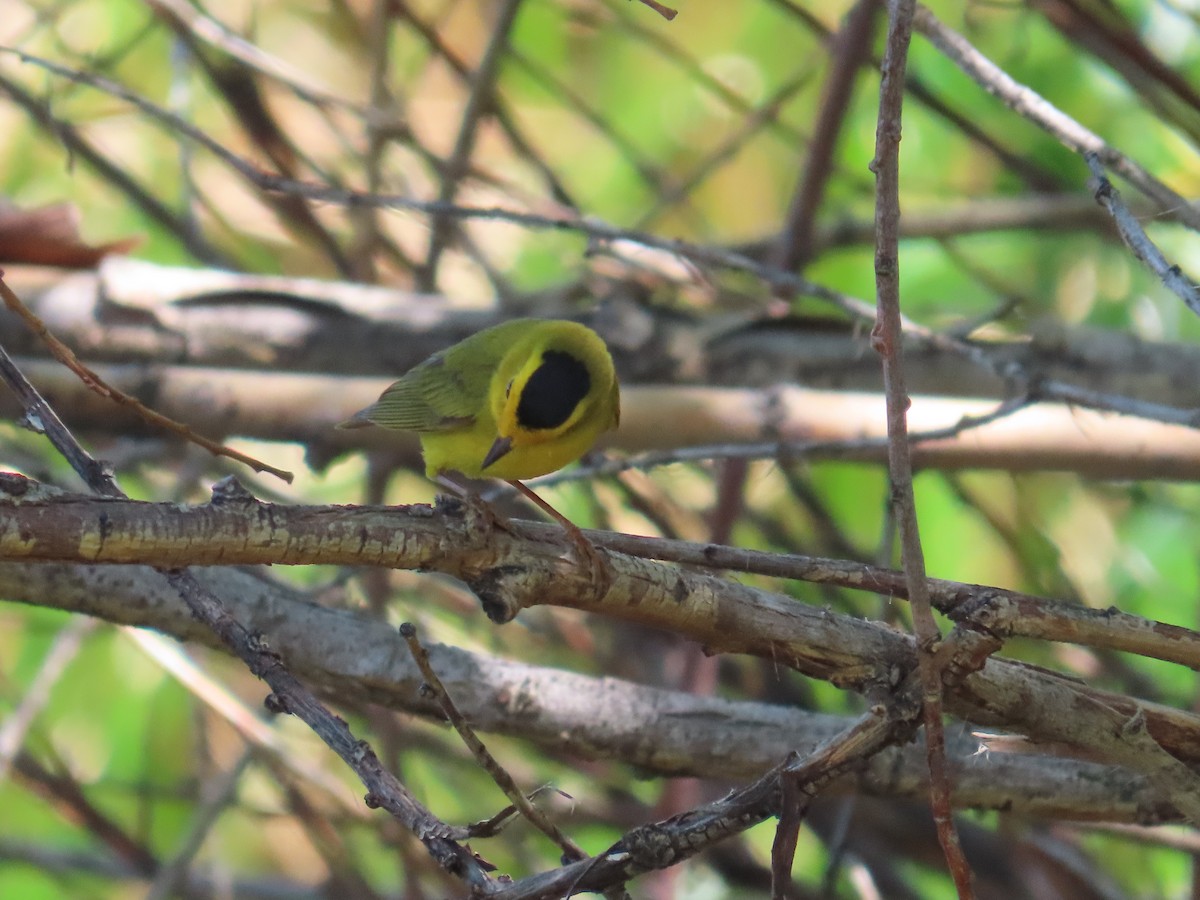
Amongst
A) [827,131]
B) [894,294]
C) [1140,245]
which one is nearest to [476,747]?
[894,294]

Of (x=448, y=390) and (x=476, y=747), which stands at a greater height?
(x=448, y=390)

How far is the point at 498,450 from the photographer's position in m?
2.93

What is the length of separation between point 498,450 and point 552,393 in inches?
7.0

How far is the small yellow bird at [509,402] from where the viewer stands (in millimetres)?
2953

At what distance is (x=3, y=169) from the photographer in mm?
5539

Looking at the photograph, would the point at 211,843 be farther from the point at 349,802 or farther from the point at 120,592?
the point at 120,592

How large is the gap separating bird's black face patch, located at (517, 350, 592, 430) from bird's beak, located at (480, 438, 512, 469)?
0.17ft

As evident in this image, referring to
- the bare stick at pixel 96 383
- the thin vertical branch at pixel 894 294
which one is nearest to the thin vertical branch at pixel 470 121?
the bare stick at pixel 96 383

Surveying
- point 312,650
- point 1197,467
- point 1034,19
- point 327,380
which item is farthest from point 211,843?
point 1034,19

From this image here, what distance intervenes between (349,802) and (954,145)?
3601 millimetres

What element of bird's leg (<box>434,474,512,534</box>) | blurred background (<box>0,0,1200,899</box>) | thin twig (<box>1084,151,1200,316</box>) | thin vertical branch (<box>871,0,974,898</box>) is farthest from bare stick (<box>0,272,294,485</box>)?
thin twig (<box>1084,151,1200,316</box>)

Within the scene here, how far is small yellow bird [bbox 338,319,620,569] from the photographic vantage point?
295 centimetres

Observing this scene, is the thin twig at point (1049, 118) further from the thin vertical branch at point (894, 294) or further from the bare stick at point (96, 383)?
the bare stick at point (96, 383)

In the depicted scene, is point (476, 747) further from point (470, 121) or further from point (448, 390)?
point (470, 121)
